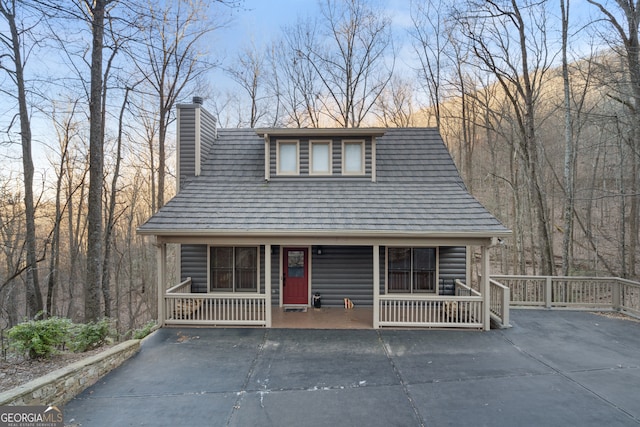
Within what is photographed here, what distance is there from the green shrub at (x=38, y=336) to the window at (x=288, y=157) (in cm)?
630

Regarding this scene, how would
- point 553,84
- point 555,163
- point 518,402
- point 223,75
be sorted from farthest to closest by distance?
point 555,163 < point 223,75 < point 553,84 < point 518,402

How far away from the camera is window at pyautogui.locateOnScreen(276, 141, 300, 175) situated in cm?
979

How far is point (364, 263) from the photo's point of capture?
29.4 feet

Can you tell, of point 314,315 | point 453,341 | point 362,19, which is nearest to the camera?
point 453,341

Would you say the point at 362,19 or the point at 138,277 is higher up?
the point at 362,19

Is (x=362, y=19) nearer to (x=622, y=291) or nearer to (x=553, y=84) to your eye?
(x=553, y=84)

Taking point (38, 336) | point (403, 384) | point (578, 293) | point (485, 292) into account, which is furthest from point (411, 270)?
point (38, 336)

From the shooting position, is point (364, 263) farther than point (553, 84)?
No

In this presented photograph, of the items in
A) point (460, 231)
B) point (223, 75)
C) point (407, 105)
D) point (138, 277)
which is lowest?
point (138, 277)

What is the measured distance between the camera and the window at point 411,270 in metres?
8.77

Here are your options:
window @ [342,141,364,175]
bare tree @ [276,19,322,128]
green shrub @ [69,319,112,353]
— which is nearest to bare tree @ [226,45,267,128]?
bare tree @ [276,19,322,128]

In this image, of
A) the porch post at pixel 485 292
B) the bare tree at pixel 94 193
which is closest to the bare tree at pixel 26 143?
the bare tree at pixel 94 193

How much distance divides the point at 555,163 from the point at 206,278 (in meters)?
20.7

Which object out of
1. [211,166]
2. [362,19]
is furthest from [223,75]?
[211,166]
